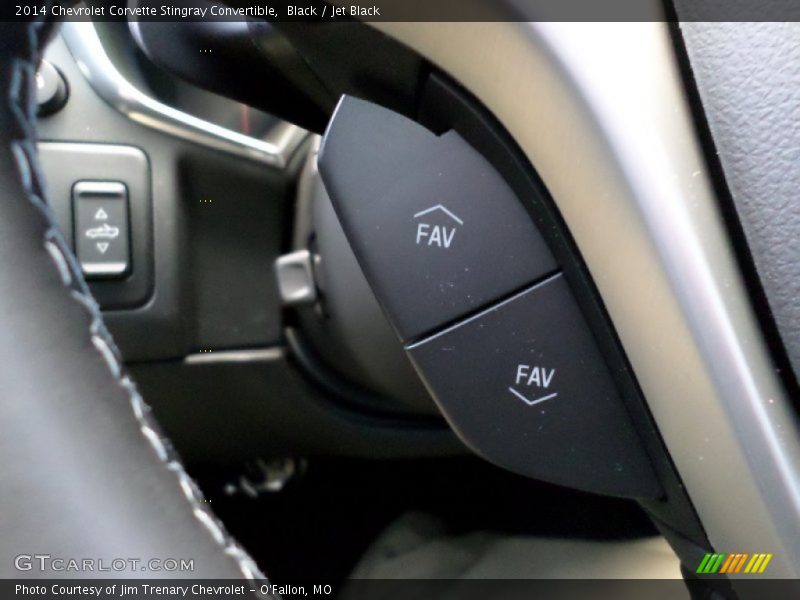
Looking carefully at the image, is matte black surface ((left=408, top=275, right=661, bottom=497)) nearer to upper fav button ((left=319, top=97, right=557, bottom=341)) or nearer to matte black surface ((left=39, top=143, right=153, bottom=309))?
upper fav button ((left=319, top=97, right=557, bottom=341))

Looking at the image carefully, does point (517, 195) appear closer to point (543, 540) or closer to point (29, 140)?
point (29, 140)

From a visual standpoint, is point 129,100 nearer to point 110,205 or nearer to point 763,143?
point 110,205

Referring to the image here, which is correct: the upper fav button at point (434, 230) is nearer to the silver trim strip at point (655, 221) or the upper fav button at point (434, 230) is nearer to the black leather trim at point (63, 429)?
the silver trim strip at point (655, 221)

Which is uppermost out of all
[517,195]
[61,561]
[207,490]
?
[517,195]

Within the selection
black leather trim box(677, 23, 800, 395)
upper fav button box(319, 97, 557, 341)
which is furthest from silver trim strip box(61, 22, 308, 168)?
black leather trim box(677, 23, 800, 395)

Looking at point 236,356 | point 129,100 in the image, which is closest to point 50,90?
point 129,100

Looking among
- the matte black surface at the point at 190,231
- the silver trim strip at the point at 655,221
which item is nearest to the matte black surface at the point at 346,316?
the matte black surface at the point at 190,231

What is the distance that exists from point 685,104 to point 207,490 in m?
0.87

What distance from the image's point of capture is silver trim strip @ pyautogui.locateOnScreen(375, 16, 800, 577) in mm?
388

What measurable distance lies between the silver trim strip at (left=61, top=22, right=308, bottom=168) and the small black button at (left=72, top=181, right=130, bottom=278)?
2.9 inches

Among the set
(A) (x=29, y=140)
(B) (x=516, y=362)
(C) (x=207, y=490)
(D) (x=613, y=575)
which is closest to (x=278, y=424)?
(C) (x=207, y=490)

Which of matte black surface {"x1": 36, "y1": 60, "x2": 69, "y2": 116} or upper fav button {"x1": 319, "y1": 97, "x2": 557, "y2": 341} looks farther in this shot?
matte black surface {"x1": 36, "y1": 60, "x2": 69, "y2": 116}

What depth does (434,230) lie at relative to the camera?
0.45 metres

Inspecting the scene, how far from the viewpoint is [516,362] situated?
45cm
